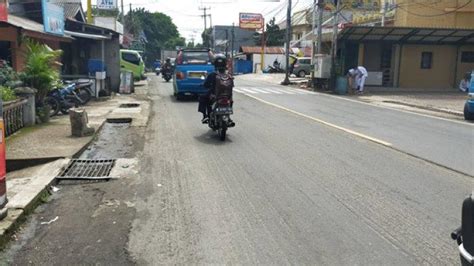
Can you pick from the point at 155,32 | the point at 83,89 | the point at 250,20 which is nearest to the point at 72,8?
the point at 83,89

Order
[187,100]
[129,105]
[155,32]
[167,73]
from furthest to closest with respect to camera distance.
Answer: [155,32] < [167,73] < [187,100] < [129,105]

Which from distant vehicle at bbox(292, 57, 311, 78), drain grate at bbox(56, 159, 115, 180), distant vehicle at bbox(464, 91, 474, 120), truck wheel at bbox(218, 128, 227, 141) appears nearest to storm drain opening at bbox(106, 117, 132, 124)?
truck wheel at bbox(218, 128, 227, 141)

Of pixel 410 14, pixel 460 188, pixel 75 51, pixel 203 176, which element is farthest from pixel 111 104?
pixel 410 14

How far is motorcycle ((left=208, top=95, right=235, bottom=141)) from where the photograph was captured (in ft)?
35.7

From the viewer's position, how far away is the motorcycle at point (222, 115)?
35.7ft

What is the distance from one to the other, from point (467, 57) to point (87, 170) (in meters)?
31.7

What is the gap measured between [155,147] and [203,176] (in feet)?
8.85

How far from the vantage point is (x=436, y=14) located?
34.5 m

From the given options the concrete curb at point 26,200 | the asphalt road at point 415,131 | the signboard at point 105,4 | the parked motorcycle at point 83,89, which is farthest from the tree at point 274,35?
the concrete curb at point 26,200

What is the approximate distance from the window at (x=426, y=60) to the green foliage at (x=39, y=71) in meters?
26.7

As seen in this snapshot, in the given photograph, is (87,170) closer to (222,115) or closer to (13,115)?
(222,115)

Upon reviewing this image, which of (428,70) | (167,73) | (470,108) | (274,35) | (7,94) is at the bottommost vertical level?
(470,108)

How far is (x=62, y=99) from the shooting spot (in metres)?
14.9

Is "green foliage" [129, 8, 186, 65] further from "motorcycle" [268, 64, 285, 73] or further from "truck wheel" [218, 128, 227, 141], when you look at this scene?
"truck wheel" [218, 128, 227, 141]
